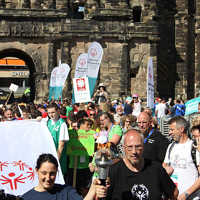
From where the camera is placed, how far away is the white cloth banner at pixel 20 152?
22.9 feet

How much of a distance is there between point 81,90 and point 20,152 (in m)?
9.38

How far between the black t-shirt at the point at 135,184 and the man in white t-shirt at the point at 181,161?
1189 millimetres

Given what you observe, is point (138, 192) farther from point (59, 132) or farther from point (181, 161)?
point (59, 132)

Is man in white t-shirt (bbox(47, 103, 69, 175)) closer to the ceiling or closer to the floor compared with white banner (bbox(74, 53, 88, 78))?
closer to the floor

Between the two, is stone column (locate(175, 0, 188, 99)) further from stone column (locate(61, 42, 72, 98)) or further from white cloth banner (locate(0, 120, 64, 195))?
white cloth banner (locate(0, 120, 64, 195))

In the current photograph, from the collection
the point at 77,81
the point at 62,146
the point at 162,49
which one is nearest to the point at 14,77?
the point at 162,49

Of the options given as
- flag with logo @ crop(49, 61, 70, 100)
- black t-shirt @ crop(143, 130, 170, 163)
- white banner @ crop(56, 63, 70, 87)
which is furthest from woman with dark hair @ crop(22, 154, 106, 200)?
white banner @ crop(56, 63, 70, 87)

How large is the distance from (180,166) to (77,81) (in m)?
10.5

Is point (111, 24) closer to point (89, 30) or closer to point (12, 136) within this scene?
point (89, 30)

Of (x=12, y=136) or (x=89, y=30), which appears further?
(x=89, y=30)

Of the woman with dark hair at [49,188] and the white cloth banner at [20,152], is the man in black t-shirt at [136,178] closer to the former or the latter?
the woman with dark hair at [49,188]

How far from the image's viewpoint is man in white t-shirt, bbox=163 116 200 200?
6395 mm

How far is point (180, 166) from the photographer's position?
253 inches

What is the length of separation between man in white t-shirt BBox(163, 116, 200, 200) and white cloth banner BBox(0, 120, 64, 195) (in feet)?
5.07
